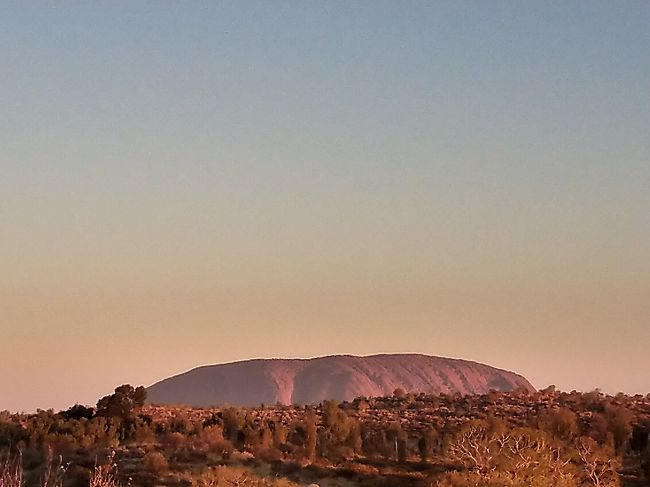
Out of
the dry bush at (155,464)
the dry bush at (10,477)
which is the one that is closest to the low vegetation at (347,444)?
the dry bush at (155,464)

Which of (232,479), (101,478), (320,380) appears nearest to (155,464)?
(232,479)

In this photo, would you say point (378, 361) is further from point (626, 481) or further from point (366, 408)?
point (626, 481)

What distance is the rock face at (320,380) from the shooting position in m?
138

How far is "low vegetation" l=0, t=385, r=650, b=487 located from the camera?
36.2 metres

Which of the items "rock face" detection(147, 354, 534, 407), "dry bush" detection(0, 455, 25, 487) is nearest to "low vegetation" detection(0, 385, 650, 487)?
"dry bush" detection(0, 455, 25, 487)

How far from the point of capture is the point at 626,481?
→ 141 ft

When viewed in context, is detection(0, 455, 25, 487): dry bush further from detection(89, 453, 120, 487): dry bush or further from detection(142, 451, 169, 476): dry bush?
detection(142, 451, 169, 476): dry bush

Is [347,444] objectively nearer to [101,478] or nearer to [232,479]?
[232,479]

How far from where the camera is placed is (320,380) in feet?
469

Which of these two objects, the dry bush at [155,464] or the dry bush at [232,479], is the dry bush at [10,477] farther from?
the dry bush at [155,464]

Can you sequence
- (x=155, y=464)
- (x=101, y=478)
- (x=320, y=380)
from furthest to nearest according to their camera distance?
(x=320, y=380) < (x=155, y=464) < (x=101, y=478)

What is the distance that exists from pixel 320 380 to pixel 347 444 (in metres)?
92.5

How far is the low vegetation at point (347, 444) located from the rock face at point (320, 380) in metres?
66.4

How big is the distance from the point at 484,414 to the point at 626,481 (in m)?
17.8
